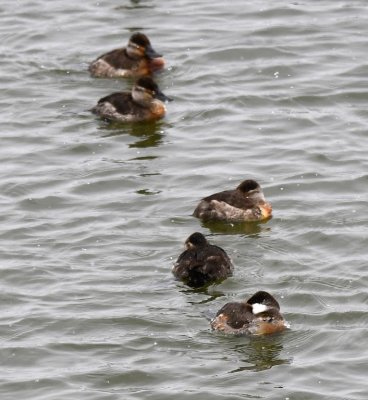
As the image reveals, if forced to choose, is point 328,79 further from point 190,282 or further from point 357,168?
point 190,282

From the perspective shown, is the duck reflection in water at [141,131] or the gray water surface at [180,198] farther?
the duck reflection in water at [141,131]

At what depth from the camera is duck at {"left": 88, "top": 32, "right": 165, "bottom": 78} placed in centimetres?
1980

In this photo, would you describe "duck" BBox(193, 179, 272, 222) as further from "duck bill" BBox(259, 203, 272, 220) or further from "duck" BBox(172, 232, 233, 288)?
"duck" BBox(172, 232, 233, 288)

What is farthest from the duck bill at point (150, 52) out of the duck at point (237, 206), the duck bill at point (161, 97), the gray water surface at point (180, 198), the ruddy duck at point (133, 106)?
the duck at point (237, 206)

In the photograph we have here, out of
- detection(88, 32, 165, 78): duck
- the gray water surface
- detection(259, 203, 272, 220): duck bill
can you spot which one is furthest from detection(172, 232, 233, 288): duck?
detection(88, 32, 165, 78): duck

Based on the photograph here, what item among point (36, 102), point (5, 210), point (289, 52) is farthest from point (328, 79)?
point (5, 210)

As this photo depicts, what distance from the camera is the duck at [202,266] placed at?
13.9 m

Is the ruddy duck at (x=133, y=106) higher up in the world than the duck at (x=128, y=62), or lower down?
lower down

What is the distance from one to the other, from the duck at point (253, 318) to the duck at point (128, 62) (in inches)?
291

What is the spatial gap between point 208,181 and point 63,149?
6.52 feet

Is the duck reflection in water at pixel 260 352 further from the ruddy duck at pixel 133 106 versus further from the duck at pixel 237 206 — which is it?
the ruddy duck at pixel 133 106

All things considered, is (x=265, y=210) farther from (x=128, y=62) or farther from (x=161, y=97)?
(x=128, y=62)

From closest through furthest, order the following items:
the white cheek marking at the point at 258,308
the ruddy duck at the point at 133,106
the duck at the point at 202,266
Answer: the white cheek marking at the point at 258,308 < the duck at the point at 202,266 < the ruddy duck at the point at 133,106

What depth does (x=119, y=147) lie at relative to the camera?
17750mm
